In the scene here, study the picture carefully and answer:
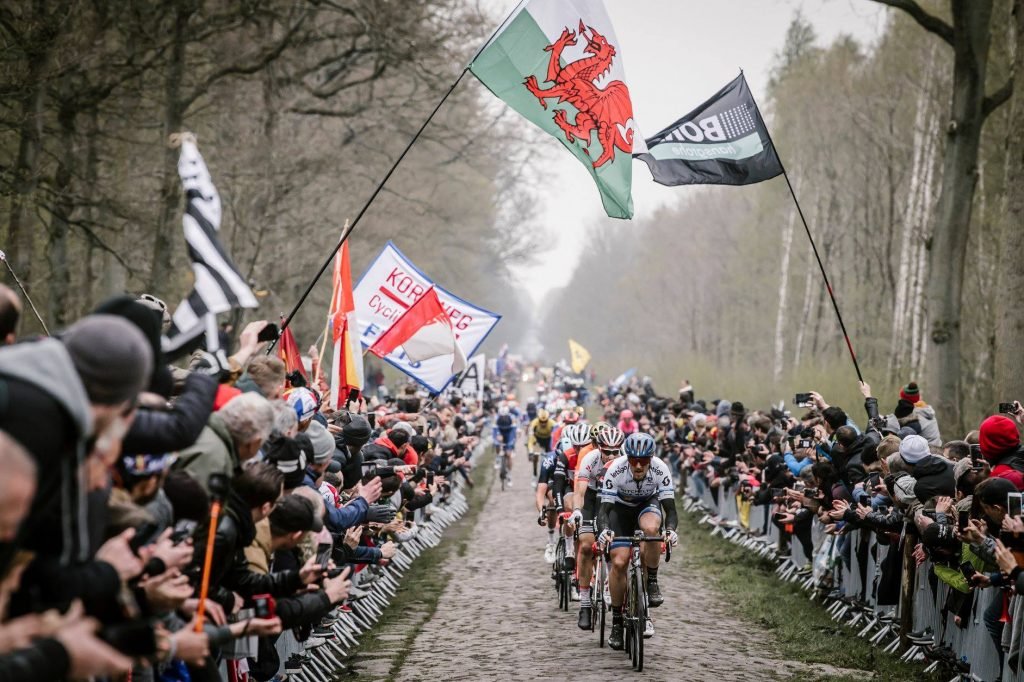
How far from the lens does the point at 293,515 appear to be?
6.45m

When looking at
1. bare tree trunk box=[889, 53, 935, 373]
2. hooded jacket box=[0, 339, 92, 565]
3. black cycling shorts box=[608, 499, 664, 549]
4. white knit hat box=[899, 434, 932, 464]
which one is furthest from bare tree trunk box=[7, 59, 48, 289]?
bare tree trunk box=[889, 53, 935, 373]

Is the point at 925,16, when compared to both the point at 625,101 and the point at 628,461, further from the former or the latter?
the point at 628,461

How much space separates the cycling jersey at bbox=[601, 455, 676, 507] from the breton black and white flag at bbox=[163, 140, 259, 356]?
6.07 meters

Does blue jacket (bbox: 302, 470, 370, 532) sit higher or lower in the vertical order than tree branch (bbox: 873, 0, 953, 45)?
lower

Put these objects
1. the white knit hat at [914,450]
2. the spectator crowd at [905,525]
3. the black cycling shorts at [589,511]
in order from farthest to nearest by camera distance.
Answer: the black cycling shorts at [589,511] → the white knit hat at [914,450] → the spectator crowd at [905,525]

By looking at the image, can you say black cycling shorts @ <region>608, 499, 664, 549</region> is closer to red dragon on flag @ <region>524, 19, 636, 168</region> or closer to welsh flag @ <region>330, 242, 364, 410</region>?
welsh flag @ <region>330, 242, 364, 410</region>

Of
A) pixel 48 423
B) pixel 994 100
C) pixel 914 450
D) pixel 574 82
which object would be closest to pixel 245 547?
pixel 48 423

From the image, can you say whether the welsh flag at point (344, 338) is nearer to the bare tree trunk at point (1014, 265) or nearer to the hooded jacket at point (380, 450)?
the hooded jacket at point (380, 450)

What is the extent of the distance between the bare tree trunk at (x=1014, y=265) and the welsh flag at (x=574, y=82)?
5.18 meters

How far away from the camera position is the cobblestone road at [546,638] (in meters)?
9.71

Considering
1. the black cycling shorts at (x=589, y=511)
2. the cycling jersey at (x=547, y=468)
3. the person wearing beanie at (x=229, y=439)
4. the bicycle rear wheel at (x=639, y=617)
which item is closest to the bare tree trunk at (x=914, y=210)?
the cycling jersey at (x=547, y=468)

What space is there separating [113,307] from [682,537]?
1791 centimetres

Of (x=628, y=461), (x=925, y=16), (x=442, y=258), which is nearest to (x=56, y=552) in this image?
(x=628, y=461)

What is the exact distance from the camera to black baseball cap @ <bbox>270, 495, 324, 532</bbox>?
21.1 feet
